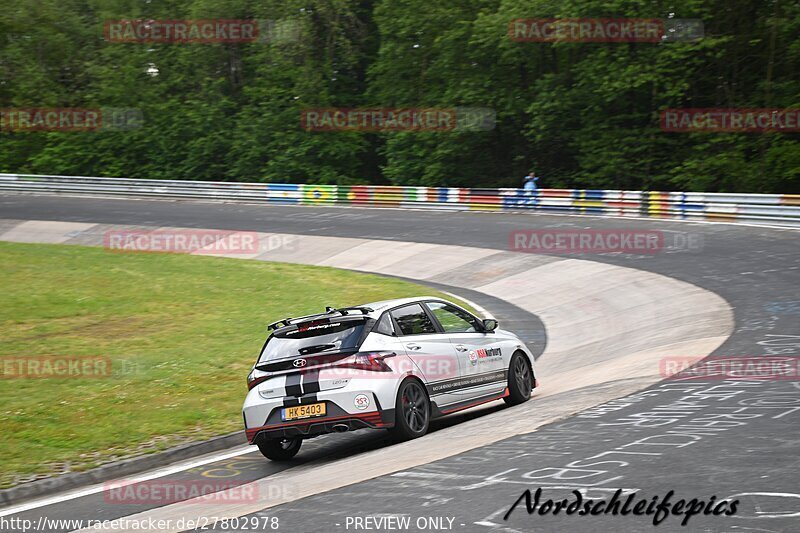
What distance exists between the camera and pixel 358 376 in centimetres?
938

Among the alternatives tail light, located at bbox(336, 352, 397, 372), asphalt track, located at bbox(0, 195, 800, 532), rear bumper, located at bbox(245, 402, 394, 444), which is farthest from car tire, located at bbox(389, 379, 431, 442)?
asphalt track, located at bbox(0, 195, 800, 532)

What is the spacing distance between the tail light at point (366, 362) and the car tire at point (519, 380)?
8.77 feet

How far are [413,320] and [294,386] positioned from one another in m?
1.74

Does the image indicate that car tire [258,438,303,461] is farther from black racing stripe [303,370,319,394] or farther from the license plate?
black racing stripe [303,370,319,394]

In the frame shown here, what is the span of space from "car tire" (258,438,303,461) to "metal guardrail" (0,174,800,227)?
74.8 feet

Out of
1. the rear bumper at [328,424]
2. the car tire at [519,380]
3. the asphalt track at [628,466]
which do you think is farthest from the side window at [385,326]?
the car tire at [519,380]

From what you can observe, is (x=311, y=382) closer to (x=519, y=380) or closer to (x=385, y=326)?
(x=385, y=326)

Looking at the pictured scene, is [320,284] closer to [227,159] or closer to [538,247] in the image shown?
[538,247]

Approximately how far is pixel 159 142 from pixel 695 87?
113 ft

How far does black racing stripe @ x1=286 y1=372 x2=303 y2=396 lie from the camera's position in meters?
9.47

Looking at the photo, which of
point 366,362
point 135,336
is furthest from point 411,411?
point 135,336

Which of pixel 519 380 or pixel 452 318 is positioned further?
pixel 519 380

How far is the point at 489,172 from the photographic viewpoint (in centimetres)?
5112

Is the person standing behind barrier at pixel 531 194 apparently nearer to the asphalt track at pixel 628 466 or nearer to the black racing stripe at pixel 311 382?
the asphalt track at pixel 628 466
